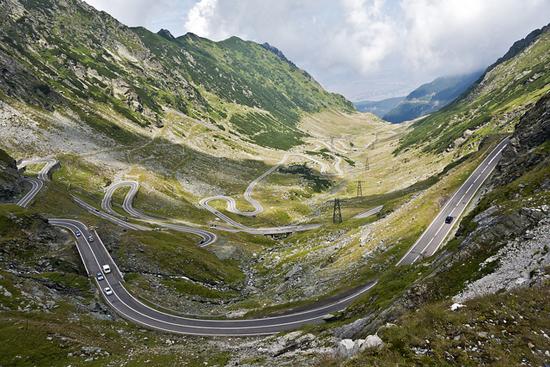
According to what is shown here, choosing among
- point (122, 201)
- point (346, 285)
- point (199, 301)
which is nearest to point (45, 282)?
point (199, 301)

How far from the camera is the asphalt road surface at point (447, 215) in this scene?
62.4 meters

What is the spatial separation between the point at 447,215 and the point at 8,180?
112 meters

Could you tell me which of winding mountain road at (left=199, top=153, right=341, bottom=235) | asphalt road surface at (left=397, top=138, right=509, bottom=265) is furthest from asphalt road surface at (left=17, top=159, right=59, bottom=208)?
asphalt road surface at (left=397, top=138, right=509, bottom=265)

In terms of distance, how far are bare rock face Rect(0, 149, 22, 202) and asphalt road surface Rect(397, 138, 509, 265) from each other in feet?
328

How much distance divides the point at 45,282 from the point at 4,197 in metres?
52.3

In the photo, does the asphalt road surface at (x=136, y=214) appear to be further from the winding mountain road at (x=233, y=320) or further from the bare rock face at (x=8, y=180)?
the winding mountain road at (x=233, y=320)

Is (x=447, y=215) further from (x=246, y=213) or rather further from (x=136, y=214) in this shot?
(x=136, y=214)

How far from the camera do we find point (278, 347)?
40.2m

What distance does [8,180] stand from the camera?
99375 millimetres

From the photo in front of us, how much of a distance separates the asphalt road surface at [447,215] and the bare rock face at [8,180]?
3940 inches

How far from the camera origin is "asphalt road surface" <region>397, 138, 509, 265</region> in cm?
6238

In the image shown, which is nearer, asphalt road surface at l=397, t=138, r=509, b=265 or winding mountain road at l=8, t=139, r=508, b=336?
winding mountain road at l=8, t=139, r=508, b=336

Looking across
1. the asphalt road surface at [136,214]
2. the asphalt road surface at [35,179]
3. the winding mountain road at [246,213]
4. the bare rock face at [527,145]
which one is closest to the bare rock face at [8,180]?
the asphalt road surface at [35,179]

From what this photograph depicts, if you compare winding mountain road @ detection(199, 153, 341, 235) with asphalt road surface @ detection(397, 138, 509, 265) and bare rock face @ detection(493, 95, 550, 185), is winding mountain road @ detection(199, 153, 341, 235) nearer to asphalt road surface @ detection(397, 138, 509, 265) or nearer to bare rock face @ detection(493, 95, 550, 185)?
asphalt road surface @ detection(397, 138, 509, 265)
